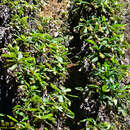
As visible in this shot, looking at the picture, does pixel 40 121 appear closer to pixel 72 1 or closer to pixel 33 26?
pixel 33 26

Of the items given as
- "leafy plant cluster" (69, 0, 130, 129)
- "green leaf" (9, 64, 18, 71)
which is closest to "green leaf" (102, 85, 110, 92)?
"leafy plant cluster" (69, 0, 130, 129)

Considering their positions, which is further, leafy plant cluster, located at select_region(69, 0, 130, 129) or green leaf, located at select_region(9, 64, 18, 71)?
leafy plant cluster, located at select_region(69, 0, 130, 129)

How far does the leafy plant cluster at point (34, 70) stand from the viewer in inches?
115

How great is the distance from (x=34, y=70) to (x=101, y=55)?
127 cm

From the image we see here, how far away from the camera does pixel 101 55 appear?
350 cm

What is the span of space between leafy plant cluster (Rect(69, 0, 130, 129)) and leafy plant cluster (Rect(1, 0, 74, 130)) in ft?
1.25

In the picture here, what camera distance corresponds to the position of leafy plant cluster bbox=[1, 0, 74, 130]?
115 inches

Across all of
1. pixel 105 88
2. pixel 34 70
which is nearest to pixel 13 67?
pixel 34 70

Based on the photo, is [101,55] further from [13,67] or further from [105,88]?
[13,67]

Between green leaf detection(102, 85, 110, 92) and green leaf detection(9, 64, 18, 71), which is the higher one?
green leaf detection(9, 64, 18, 71)

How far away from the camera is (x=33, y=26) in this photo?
379cm

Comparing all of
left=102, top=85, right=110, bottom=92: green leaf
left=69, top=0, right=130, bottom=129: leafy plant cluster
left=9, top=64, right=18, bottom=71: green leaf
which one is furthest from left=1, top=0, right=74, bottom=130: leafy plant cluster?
left=102, top=85, right=110, bottom=92: green leaf

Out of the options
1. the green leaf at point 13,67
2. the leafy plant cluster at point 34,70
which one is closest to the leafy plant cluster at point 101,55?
the leafy plant cluster at point 34,70

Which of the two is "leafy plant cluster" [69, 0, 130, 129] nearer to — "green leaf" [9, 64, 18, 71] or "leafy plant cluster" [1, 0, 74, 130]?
"leafy plant cluster" [1, 0, 74, 130]
